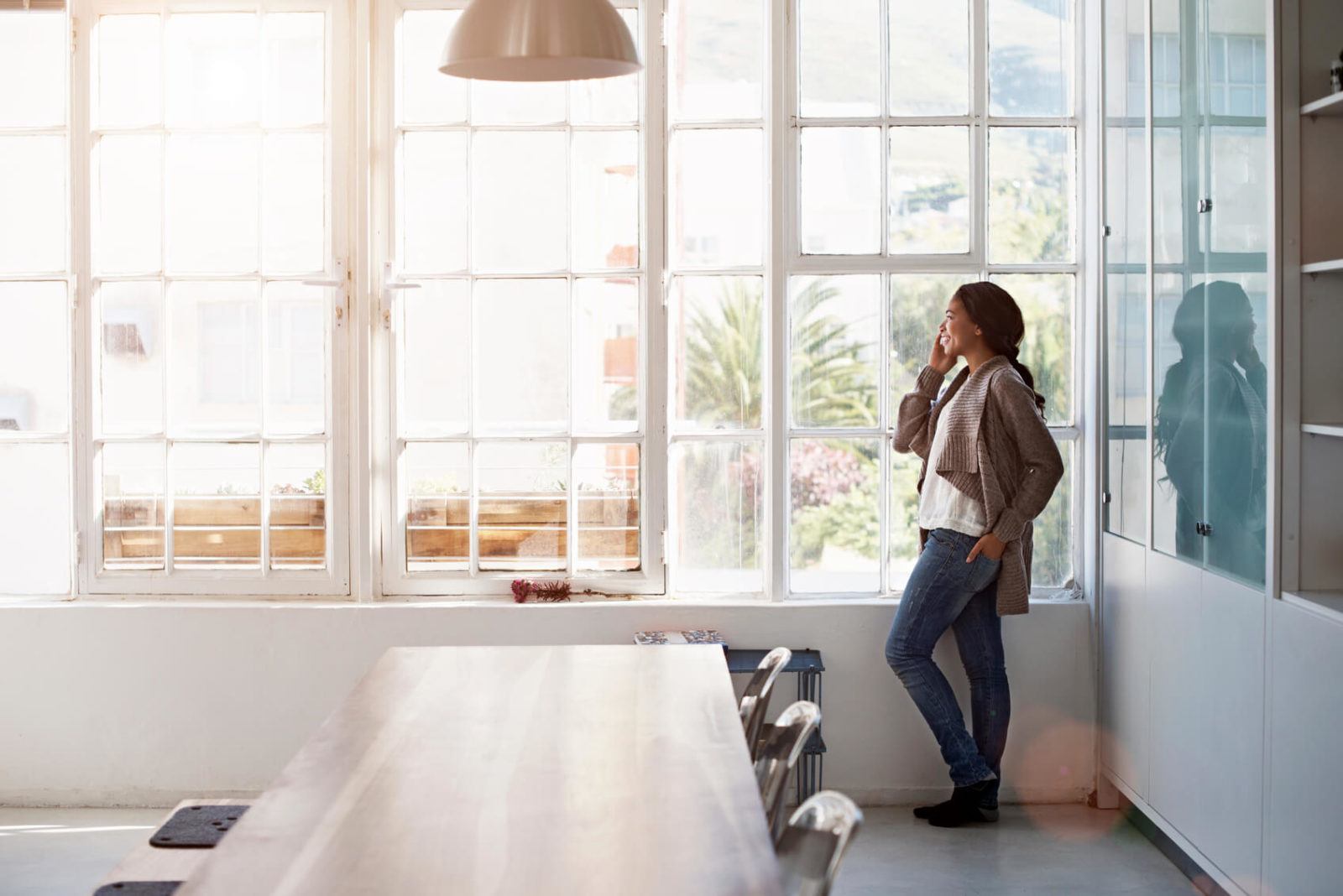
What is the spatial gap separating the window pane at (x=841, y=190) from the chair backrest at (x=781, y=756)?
2930 millimetres

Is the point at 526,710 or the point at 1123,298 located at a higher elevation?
the point at 1123,298

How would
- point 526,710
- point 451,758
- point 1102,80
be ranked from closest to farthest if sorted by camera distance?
point 451,758 < point 526,710 < point 1102,80

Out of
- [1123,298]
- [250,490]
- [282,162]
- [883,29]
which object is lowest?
[250,490]

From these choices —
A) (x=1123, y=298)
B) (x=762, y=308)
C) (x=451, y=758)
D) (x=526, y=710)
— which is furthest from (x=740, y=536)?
(x=451, y=758)

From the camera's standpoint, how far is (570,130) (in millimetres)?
5961

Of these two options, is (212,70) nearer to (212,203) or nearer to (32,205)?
(212,203)

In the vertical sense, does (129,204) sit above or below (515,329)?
above

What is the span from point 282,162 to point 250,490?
1.32 m

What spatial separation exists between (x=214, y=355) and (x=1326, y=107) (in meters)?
4.15

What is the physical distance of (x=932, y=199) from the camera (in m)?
5.96

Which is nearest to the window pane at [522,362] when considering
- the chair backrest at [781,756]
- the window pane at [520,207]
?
the window pane at [520,207]

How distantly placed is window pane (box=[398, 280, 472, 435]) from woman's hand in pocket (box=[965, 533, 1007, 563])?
2063mm

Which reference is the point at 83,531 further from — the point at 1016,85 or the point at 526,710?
the point at 1016,85

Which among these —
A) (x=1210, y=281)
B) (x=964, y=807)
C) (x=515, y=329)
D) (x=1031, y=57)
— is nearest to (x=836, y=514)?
(x=964, y=807)
